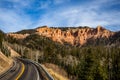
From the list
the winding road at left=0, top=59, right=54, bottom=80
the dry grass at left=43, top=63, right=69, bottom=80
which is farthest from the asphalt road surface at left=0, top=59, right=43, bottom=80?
the dry grass at left=43, top=63, right=69, bottom=80

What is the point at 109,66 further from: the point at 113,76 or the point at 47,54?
the point at 47,54

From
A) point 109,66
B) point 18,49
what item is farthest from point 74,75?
point 18,49

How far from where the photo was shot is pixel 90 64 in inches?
1962

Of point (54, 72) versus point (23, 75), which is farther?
point (54, 72)

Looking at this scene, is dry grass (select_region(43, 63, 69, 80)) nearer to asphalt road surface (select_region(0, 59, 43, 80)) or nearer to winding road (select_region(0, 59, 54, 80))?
winding road (select_region(0, 59, 54, 80))

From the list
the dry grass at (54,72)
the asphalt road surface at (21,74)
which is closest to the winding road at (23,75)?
the asphalt road surface at (21,74)

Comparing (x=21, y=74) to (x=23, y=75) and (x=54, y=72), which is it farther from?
(x=54, y=72)

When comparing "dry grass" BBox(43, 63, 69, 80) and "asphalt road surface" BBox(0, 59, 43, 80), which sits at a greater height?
"asphalt road surface" BBox(0, 59, 43, 80)

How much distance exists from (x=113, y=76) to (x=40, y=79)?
6126cm

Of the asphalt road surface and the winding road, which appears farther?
the asphalt road surface

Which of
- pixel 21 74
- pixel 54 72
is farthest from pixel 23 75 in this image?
pixel 54 72

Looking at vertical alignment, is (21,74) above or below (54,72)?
above

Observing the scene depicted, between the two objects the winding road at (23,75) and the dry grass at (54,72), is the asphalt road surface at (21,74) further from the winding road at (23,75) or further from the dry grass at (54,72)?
the dry grass at (54,72)

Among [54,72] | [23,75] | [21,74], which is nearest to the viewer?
[23,75]
